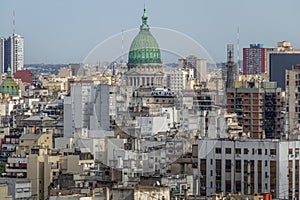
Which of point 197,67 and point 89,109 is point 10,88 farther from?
point 89,109

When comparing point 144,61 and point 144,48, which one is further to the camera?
point 144,61

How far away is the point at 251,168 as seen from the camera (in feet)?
67.5

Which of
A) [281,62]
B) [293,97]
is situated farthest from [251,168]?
[281,62]

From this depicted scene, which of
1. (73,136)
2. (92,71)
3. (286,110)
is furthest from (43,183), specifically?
(286,110)

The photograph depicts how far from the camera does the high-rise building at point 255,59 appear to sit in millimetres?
57662

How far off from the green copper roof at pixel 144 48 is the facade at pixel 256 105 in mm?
3087

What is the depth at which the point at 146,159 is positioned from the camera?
21.8m

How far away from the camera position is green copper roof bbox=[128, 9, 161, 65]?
89.9 feet

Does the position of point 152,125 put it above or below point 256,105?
below

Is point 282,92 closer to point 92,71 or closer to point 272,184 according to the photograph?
point 92,71

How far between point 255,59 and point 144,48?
3087 centimetres

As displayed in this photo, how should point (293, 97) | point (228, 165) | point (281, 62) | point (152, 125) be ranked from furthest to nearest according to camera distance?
point (281, 62)
point (293, 97)
point (152, 125)
point (228, 165)

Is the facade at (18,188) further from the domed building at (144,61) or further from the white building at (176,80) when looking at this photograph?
the white building at (176,80)

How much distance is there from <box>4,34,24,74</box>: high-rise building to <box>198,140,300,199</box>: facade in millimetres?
46952
